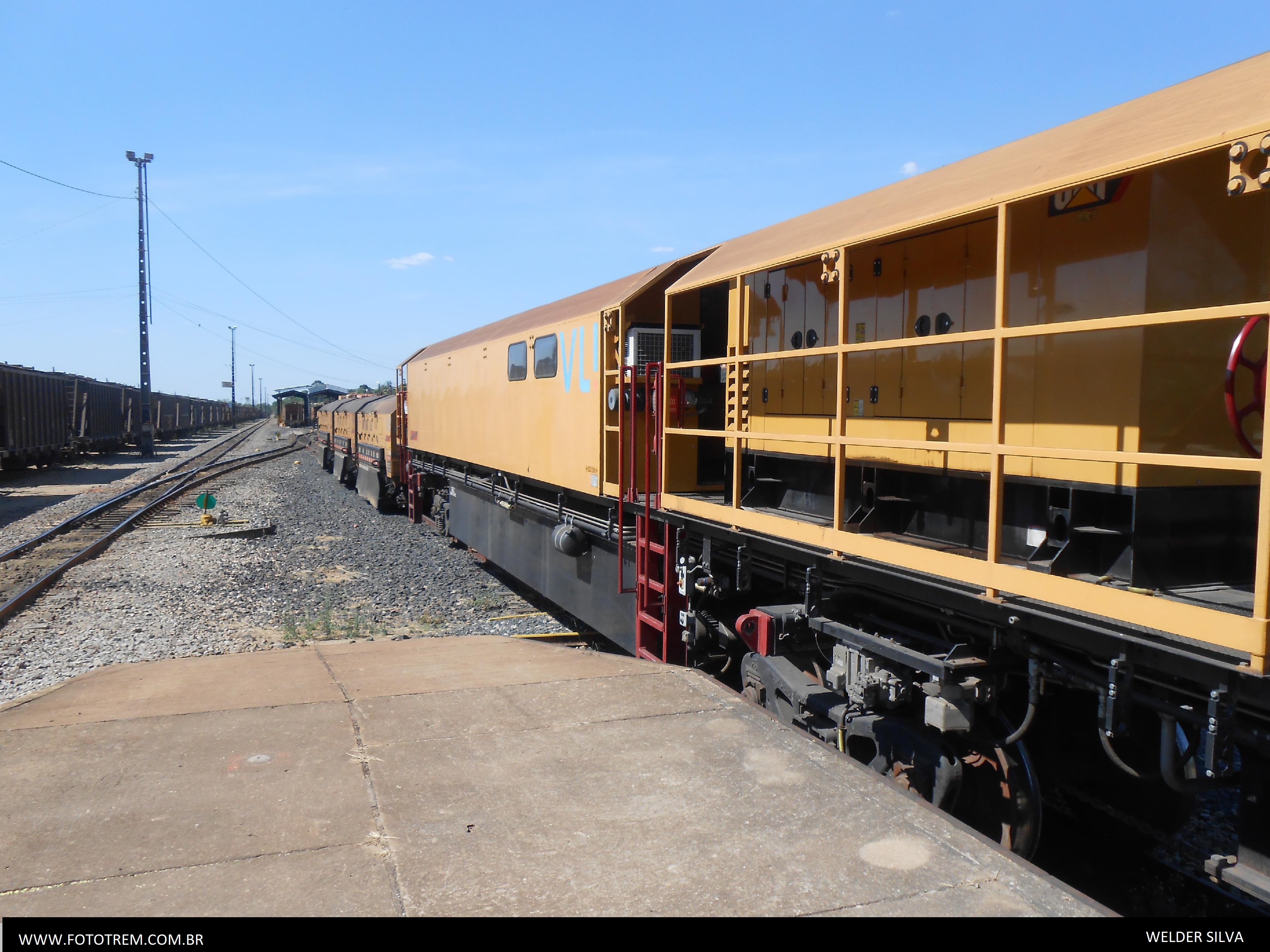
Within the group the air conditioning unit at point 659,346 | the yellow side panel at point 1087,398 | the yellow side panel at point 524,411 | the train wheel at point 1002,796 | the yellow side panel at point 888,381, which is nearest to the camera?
the yellow side panel at point 1087,398

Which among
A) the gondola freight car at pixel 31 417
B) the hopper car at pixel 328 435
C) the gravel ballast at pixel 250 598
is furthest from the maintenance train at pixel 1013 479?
the gondola freight car at pixel 31 417

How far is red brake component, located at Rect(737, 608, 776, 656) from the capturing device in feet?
16.4

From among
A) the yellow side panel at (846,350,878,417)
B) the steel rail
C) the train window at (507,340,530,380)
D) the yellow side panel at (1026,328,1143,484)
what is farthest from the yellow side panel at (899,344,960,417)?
the steel rail

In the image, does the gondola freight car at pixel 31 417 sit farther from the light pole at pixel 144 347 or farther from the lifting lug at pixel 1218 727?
the lifting lug at pixel 1218 727

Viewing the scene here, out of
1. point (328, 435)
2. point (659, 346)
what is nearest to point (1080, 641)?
point (659, 346)

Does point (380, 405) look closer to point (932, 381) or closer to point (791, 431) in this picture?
point (791, 431)

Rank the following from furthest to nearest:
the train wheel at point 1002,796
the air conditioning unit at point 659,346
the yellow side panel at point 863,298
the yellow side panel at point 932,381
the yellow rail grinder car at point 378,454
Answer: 1. the yellow rail grinder car at point 378,454
2. the air conditioning unit at point 659,346
3. the yellow side panel at point 863,298
4. the yellow side panel at point 932,381
5. the train wheel at point 1002,796

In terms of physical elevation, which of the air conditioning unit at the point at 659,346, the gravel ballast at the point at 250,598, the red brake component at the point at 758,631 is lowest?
the gravel ballast at the point at 250,598

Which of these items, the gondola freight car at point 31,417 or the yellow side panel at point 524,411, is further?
the gondola freight car at point 31,417

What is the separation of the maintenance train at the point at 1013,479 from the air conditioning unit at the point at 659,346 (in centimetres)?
26

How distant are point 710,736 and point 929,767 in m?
1.11

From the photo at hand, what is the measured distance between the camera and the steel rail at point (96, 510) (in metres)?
13.1

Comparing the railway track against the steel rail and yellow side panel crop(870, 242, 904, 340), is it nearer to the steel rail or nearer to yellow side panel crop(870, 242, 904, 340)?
the steel rail
